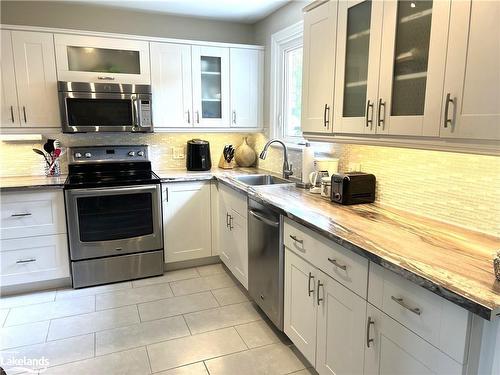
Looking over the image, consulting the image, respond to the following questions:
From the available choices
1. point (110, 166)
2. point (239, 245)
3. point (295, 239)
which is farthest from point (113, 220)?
point (295, 239)

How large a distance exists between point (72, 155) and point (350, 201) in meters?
2.65

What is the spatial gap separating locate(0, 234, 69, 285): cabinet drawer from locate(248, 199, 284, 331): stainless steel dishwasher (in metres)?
1.68

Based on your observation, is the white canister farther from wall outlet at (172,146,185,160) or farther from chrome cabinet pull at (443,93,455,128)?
wall outlet at (172,146,185,160)

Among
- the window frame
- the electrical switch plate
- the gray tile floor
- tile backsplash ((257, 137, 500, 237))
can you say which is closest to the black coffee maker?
the electrical switch plate

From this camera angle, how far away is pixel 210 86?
12.0 feet

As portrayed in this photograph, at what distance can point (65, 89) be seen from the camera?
305 cm

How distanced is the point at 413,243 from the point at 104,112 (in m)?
2.79

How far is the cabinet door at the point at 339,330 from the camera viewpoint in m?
1.58

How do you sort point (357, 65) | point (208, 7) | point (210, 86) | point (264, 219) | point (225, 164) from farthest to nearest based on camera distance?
point (225, 164), point (210, 86), point (208, 7), point (264, 219), point (357, 65)

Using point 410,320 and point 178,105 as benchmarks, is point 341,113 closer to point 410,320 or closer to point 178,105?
point 410,320

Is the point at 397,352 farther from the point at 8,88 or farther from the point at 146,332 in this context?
the point at 8,88

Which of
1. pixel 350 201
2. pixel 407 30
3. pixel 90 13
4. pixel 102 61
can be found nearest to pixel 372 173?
pixel 350 201

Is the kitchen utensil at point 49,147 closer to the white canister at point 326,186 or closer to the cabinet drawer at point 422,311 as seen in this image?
the white canister at point 326,186

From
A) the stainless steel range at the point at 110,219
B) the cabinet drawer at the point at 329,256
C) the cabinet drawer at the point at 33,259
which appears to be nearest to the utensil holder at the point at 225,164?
the stainless steel range at the point at 110,219
